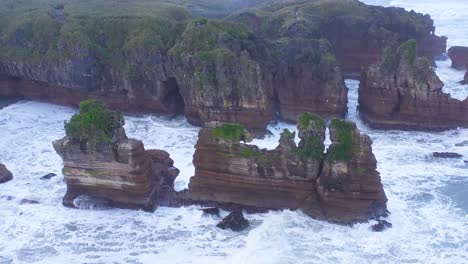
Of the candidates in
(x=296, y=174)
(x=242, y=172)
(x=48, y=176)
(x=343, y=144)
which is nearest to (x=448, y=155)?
(x=343, y=144)

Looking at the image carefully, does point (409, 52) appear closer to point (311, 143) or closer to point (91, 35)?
point (311, 143)

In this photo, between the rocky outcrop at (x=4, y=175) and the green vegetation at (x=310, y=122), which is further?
the rocky outcrop at (x=4, y=175)

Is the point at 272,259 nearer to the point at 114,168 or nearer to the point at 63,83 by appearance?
the point at 114,168

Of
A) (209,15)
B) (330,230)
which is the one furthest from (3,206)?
(209,15)

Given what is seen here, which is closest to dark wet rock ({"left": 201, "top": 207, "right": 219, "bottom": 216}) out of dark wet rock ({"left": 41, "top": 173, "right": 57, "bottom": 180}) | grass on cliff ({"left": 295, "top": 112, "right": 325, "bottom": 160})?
grass on cliff ({"left": 295, "top": 112, "right": 325, "bottom": 160})

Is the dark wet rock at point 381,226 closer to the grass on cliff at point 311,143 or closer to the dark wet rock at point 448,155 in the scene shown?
the grass on cliff at point 311,143

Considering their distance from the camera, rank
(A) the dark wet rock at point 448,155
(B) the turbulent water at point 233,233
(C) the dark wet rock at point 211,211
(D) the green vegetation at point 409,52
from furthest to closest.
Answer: (D) the green vegetation at point 409,52 → (A) the dark wet rock at point 448,155 → (C) the dark wet rock at point 211,211 → (B) the turbulent water at point 233,233

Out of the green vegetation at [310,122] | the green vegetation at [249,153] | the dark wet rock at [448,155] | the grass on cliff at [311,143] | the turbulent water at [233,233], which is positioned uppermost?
the green vegetation at [310,122]

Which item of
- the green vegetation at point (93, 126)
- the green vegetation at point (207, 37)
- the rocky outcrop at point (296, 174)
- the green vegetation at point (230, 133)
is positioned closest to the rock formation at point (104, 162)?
the green vegetation at point (93, 126)
